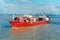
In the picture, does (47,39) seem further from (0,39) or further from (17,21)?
(17,21)

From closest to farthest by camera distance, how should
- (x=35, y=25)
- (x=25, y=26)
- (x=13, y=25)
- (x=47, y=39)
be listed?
(x=47, y=39) < (x=13, y=25) < (x=25, y=26) < (x=35, y=25)

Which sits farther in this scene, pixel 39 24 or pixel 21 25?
pixel 39 24

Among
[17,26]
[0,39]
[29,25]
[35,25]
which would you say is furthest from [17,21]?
[0,39]

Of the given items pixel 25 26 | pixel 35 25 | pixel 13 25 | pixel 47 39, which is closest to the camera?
pixel 47 39

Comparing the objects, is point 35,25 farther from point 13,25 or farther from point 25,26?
point 13,25

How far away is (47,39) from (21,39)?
3.05 meters

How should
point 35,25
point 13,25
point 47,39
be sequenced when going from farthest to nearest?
point 35,25 < point 13,25 < point 47,39

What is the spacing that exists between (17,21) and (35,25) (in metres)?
6.71

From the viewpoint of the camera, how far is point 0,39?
73.2 feet

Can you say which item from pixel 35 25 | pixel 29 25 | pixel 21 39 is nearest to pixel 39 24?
pixel 35 25

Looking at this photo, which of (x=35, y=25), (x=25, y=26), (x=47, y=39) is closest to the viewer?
→ (x=47, y=39)

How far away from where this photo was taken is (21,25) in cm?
3556

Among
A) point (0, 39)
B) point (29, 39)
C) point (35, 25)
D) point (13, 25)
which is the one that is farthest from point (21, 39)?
point (35, 25)

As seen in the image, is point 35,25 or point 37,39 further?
point 35,25
